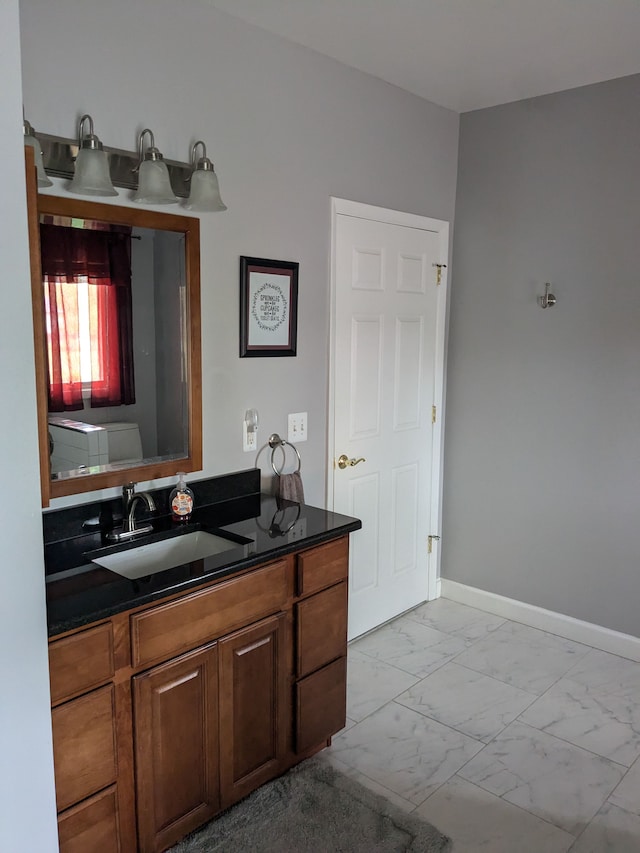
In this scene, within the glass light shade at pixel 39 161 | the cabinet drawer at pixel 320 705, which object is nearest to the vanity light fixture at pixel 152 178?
the glass light shade at pixel 39 161

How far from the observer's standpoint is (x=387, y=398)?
11.1ft

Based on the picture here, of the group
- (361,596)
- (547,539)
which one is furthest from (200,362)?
(547,539)

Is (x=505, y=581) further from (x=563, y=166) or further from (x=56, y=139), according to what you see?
(x=56, y=139)

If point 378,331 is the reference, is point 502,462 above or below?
below

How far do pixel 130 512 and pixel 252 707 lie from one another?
728 millimetres

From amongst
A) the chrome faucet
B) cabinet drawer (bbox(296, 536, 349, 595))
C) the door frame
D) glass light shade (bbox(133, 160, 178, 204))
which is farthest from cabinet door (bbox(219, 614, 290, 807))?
glass light shade (bbox(133, 160, 178, 204))

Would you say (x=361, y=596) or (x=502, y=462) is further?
(x=502, y=462)

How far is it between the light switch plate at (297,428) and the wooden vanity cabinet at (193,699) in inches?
25.9

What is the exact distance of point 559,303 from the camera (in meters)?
3.28

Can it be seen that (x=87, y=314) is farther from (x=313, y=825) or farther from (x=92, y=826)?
(x=313, y=825)

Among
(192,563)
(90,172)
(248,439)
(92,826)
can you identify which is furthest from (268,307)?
(92,826)

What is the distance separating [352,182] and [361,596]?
196cm

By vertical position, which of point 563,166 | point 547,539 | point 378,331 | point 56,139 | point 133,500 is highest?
point 563,166

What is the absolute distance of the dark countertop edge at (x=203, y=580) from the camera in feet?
5.23
